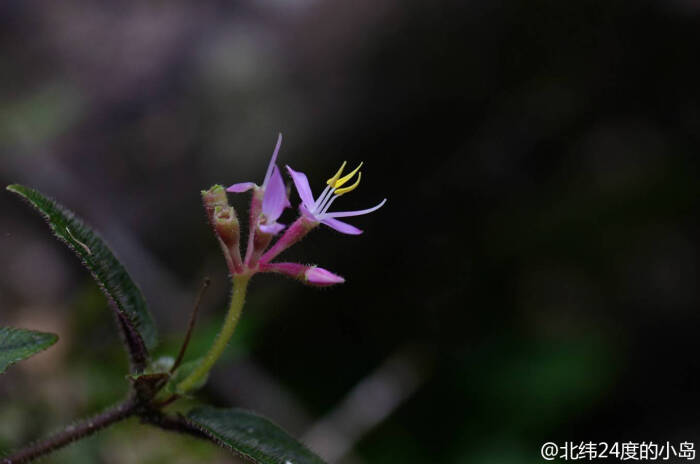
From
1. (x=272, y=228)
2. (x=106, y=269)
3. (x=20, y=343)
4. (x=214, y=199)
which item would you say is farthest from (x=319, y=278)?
(x=20, y=343)

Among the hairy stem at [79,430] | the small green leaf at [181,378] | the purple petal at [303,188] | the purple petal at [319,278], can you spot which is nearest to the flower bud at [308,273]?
the purple petal at [319,278]

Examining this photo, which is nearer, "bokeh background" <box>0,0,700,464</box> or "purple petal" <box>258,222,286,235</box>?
"purple petal" <box>258,222,286,235</box>

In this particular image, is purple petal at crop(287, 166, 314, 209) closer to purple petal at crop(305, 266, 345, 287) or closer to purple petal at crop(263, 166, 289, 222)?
purple petal at crop(263, 166, 289, 222)

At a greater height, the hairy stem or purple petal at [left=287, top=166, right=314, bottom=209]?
purple petal at [left=287, top=166, right=314, bottom=209]

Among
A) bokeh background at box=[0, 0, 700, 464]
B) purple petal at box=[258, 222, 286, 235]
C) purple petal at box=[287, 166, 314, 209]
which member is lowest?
purple petal at box=[258, 222, 286, 235]

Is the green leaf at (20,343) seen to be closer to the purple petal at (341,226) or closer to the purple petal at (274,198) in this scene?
the purple petal at (274,198)

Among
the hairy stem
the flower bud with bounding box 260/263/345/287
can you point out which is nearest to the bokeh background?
the hairy stem
